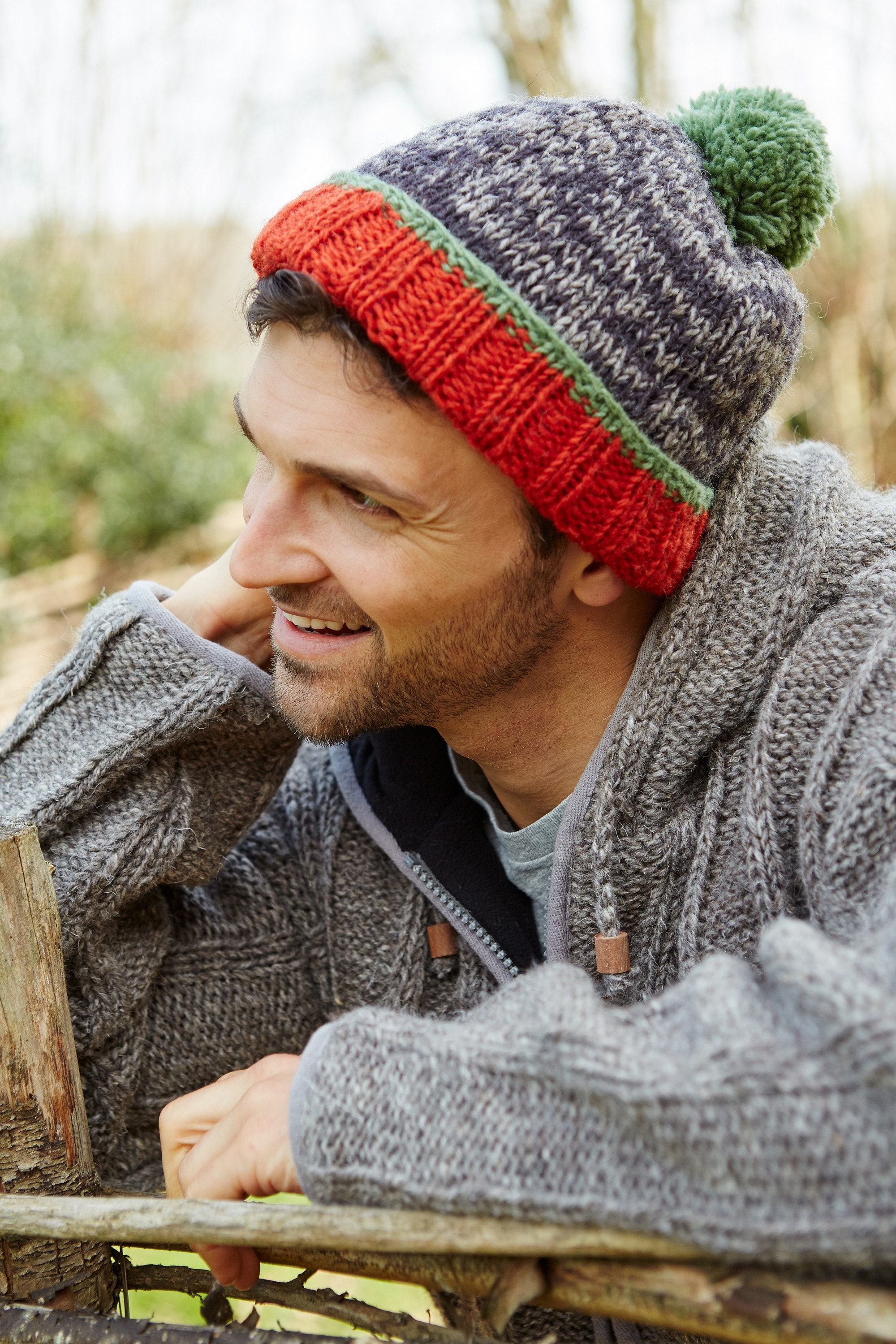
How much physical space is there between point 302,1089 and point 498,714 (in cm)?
86

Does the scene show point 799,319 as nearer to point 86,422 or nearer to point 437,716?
point 437,716

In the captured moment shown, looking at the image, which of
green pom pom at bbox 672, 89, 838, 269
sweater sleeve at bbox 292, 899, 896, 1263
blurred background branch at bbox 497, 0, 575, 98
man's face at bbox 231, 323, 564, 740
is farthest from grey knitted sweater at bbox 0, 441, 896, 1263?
blurred background branch at bbox 497, 0, 575, 98

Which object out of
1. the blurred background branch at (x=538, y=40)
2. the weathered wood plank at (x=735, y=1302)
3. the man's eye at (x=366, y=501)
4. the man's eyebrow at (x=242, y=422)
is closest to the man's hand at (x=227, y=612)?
→ the man's eyebrow at (x=242, y=422)

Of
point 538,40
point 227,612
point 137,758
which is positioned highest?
point 538,40

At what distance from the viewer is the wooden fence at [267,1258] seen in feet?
3.48

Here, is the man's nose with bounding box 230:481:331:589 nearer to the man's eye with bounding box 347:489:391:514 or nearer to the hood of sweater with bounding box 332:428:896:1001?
the man's eye with bounding box 347:489:391:514

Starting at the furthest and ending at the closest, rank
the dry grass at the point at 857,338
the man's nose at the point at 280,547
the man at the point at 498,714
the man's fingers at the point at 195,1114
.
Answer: the dry grass at the point at 857,338
the man's nose at the point at 280,547
the man's fingers at the point at 195,1114
the man at the point at 498,714

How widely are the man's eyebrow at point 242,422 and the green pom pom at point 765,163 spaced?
0.85m

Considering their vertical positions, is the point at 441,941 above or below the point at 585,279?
below

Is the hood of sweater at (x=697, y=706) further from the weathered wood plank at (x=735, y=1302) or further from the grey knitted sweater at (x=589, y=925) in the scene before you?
the weathered wood plank at (x=735, y=1302)

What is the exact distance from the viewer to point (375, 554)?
1.73m

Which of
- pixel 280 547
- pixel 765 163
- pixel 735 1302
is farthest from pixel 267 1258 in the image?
pixel 765 163

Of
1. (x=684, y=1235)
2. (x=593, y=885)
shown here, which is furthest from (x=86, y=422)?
(x=684, y=1235)

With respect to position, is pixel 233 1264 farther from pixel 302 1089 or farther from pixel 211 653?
pixel 211 653
